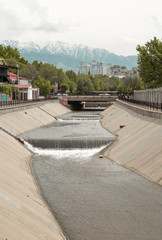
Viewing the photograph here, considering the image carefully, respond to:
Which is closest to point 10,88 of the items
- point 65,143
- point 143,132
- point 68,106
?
point 68,106

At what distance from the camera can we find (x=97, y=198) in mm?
24078

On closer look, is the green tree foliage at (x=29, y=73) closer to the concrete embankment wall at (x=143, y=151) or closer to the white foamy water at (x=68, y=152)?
the white foamy water at (x=68, y=152)

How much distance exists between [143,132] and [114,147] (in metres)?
4.66

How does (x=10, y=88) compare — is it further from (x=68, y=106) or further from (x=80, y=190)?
(x=80, y=190)

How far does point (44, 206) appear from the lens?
22.0m

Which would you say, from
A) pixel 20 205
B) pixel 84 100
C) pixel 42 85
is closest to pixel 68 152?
pixel 20 205

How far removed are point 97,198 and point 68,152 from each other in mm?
17610

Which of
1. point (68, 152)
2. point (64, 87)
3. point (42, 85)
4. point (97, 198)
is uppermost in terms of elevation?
point (64, 87)

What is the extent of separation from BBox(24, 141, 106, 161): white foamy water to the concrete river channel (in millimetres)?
261

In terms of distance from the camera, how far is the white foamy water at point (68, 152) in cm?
3866

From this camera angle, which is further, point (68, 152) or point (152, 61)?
point (152, 61)

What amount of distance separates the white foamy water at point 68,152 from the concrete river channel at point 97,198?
10.3 inches

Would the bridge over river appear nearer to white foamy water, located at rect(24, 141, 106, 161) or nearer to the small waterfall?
the small waterfall

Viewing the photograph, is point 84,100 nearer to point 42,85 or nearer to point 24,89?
point 42,85
